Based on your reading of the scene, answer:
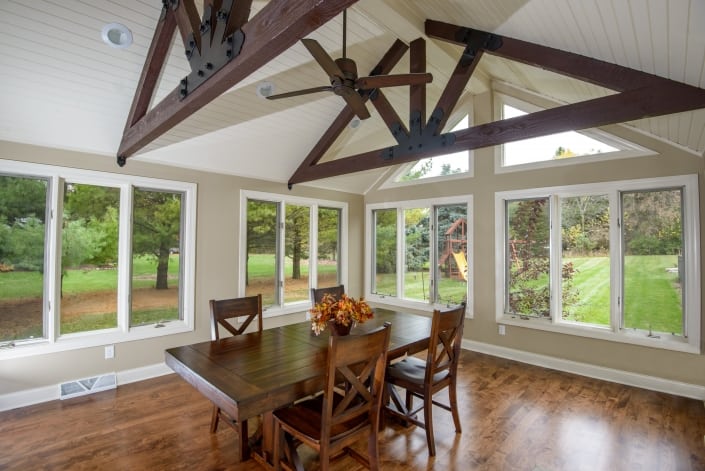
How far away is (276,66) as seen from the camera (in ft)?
11.0

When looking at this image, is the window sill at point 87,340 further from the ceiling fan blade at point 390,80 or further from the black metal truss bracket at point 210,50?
the ceiling fan blade at point 390,80

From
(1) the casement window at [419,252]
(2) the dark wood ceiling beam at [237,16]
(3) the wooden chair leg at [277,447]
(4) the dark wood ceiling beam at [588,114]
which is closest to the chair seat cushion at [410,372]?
(3) the wooden chair leg at [277,447]

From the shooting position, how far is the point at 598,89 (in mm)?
3039

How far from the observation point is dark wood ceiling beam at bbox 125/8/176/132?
2525 millimetres

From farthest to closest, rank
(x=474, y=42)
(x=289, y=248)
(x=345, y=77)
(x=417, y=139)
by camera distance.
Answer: (x=289, y=248), (x=417, y=139), (x=474, y=42), (x=345, y=77)

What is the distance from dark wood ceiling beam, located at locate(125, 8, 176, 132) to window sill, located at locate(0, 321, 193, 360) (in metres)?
2.14

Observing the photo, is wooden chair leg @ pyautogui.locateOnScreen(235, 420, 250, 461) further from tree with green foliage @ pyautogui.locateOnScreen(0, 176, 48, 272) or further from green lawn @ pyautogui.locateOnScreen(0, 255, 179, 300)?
tree with green foliage @ pyautogui.locateOnScreen(0, 176, 48, 272)

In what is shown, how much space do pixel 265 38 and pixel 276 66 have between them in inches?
80.2

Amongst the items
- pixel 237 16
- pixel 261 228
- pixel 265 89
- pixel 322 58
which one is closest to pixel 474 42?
pixel 322 58

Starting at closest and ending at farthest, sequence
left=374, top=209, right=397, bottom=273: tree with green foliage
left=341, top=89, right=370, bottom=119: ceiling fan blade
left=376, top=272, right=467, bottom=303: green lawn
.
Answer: left=341, top=89, right=370, bottom=119: ceiling fan blade
left=376, top=272, right=467, bottom=303: green lawn
left=374, top=209, right=397, bottom=273: tree with green foliage

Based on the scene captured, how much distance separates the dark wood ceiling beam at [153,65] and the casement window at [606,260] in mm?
4031

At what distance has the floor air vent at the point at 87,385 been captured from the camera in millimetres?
3204

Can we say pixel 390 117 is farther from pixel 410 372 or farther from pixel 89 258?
pixel 89 258

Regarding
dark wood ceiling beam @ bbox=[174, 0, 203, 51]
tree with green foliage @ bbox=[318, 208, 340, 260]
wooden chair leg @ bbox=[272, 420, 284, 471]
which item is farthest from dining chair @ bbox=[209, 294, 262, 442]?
tree with green foliage @ bbox=[318, 208, 340, 260]
